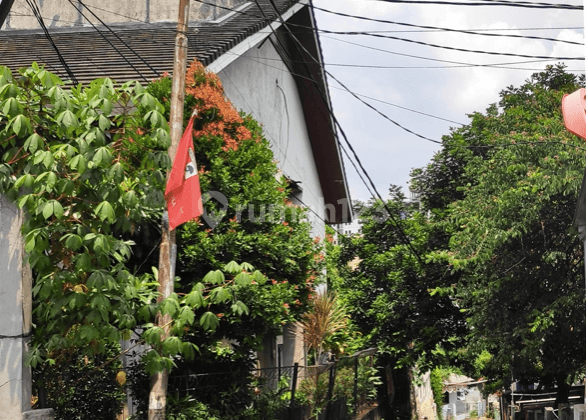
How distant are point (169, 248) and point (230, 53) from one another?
702 centimetres

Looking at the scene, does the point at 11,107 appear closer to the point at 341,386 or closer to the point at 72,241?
the point at 72,241

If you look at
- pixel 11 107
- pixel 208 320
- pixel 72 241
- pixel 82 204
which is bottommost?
pixel 208 320

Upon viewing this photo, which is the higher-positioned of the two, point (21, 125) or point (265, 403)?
point (21, 125)

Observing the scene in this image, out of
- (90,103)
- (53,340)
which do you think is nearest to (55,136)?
(90,103)

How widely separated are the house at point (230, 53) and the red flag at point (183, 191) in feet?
15.0

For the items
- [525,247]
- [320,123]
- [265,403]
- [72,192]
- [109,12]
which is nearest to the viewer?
[72,192]

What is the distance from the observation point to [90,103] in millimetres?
7387

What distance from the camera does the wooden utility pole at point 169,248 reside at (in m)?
8.06

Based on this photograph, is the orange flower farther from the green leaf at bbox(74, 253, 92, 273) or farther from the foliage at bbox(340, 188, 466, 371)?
the foliage at bbox(340, 188, 466, 371)

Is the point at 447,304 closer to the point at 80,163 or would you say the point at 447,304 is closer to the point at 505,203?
the point at 505,203

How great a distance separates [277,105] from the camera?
19094mm

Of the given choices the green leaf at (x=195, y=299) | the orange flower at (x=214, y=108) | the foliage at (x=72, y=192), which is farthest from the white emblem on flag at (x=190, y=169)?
the orange flower at (x=214, y=108)

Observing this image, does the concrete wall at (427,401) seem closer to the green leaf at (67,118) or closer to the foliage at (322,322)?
the foliage at (322,322)

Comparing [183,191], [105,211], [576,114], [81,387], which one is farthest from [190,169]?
[576,114]
